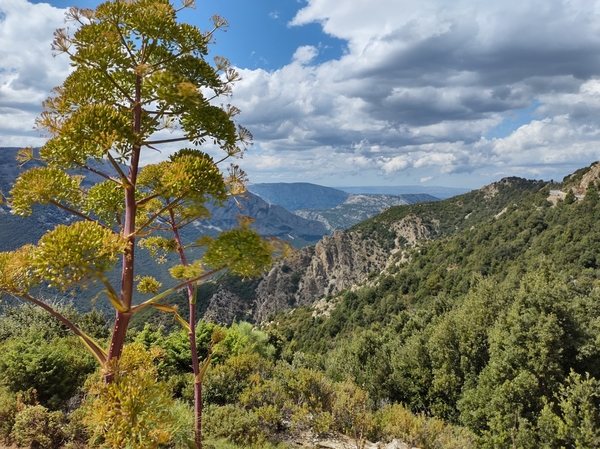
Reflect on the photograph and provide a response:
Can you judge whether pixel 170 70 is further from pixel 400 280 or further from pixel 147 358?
pixel 400 280

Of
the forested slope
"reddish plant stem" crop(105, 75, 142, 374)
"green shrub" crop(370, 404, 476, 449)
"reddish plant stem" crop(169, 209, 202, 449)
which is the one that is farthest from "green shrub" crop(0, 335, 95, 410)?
the forested slope

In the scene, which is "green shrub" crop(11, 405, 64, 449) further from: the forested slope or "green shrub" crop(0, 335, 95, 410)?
the forested slope

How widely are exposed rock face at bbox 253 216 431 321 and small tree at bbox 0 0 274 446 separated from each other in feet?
382

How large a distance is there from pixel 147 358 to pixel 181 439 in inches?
157

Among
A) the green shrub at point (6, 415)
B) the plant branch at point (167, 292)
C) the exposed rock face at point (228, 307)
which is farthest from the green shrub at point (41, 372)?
the exposed rock face at point (228, 307)

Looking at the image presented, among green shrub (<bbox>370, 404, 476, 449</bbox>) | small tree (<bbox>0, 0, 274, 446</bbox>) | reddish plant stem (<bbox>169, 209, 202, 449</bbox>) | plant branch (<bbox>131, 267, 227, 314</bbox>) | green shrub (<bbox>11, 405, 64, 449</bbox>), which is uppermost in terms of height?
small tree (<bbox>0, 0, 274, 446</bbox>)

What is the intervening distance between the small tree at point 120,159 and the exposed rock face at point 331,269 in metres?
116

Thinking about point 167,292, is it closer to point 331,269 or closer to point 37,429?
point 37,429

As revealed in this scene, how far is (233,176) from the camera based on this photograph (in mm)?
3727

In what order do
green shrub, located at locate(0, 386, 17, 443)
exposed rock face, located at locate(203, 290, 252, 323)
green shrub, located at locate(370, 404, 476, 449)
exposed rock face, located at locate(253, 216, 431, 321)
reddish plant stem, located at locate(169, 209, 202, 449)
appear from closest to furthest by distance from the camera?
reddish plant stem, located at locate(169, 209, 202, 449) < green shrub, located at locate(0, 386, 17, 443) < green shrub, located at locate(370, 404, 476, 449) < exposed rock face, located at locate(203, 290, 252, 323) < exposed rock face, located at locate(253, 216, 431, 321)

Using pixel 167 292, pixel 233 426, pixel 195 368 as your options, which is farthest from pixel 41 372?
pixel 167 292

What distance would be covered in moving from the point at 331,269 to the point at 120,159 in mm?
124294

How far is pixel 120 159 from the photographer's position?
3305mm

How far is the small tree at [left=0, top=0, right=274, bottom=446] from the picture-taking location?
2809 millimetres
